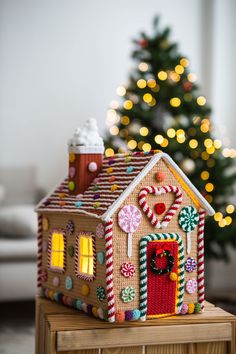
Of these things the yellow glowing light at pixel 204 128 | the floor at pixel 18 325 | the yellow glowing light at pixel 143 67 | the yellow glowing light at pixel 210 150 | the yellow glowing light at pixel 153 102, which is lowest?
the floor at pixel 18 325

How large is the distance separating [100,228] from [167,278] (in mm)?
246

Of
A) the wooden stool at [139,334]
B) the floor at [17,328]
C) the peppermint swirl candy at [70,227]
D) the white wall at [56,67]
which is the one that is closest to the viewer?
the wooden stool at [139,334]

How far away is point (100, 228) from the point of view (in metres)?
1.57

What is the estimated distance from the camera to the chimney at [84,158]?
1.77 m

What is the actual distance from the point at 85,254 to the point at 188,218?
12.5 inches

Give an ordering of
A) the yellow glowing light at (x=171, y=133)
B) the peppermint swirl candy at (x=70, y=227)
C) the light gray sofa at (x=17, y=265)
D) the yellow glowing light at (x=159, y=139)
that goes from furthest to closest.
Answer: the yellow glowing light at (x=171, y=133), the yellow glowing light at (x=159, y=139), the light gray sofa at (x=17, y=265), the peppermint swirl candy at (x=70, y=227)

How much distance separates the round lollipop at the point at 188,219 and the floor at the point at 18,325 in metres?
1.23

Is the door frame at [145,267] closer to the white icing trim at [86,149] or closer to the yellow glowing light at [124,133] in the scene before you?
the white icing trim at [86,149]

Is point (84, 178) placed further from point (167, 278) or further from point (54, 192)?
point (167, 278)

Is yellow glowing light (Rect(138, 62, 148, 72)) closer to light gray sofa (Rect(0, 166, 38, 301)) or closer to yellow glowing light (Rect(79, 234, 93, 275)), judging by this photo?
light gray sofa (Rect(0, 166, 38, 301))

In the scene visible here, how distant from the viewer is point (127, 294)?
1.57 metres

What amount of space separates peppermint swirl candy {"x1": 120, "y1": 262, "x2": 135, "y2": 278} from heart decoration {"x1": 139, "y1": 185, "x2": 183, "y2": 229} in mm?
132

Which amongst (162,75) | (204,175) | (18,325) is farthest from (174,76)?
(18,325)

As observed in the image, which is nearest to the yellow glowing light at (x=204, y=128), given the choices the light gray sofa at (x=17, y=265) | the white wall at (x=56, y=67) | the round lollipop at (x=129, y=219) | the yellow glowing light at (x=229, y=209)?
the yellow glowing light at (x=229, y=209)
